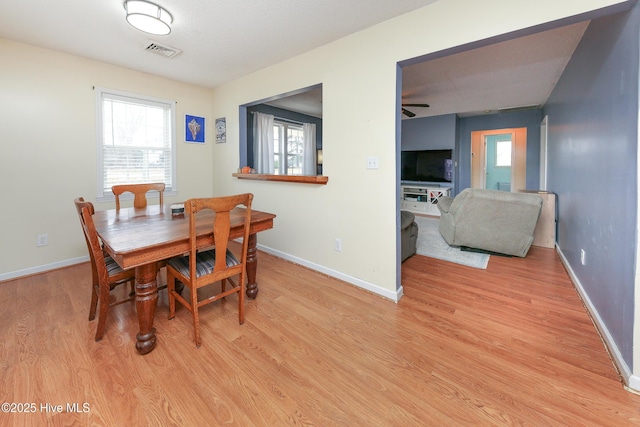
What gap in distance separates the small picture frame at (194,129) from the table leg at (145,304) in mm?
2878

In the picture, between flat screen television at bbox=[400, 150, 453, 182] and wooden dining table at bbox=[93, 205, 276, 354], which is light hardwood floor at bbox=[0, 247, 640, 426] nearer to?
wooden dining table at bbox=[93, 205, 276, 354]

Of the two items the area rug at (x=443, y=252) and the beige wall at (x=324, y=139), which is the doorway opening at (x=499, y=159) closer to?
the area rug at (x=443, y=252)

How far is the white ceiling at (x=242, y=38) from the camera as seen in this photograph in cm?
217

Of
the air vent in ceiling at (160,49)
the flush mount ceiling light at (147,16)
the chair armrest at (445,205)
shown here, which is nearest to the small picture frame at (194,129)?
the air vent in ceiling at (160,49)

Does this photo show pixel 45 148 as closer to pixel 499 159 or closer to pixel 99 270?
pixel 99 270

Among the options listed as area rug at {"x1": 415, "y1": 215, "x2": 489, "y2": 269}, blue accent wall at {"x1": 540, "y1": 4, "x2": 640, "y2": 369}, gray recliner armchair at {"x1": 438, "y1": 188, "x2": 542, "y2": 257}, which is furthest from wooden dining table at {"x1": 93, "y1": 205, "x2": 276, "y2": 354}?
gray recliner armchair at {"x1": 438, "y1": 188, "x2": 542, "y2": 257}

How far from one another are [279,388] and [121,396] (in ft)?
2.54

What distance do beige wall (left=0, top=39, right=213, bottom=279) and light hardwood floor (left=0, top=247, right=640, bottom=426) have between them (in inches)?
25.9

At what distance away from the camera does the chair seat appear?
1875 mm

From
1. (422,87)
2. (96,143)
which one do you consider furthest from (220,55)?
(422,87)

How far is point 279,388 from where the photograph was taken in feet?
4.84

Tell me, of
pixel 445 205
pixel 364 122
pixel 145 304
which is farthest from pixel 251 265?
pixel 445 205

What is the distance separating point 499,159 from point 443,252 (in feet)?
15.5

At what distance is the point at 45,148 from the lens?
2.98m
